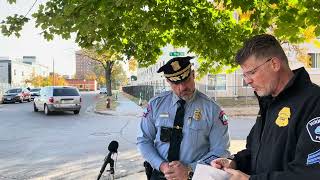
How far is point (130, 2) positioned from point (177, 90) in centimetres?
162

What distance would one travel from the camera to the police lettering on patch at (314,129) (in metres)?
2.17

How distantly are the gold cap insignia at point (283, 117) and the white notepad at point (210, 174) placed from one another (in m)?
0.40

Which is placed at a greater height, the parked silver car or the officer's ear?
the officer's ear

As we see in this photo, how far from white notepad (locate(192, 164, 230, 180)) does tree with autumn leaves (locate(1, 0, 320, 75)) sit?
249cm

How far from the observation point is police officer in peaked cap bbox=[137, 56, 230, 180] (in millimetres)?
3809

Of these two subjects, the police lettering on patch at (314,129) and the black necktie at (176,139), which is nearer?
the police lettering on patch at (314,129)

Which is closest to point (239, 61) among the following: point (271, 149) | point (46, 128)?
point (271, 149)

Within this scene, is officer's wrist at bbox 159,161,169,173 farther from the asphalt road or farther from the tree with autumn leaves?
the asphalt road

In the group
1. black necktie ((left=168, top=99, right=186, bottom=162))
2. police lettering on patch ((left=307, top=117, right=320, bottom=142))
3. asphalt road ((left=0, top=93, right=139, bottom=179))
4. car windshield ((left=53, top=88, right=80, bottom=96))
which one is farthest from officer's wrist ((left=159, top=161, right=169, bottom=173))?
car windshield ((left=53, top=88, right=80, bottom=96))

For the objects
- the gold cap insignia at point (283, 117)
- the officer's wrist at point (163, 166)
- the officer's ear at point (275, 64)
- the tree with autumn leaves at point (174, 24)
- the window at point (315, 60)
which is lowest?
the officer's wrist at point (163, 166)

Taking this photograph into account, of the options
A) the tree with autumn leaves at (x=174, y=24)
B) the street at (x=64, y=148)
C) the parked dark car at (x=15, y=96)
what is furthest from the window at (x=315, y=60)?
the tree with autumn leaves at (x=174, y=24)

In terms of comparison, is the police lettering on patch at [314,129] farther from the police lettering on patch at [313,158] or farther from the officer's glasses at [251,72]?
the officer's glasses at [251,72]

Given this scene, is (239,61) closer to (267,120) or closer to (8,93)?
(267,120)

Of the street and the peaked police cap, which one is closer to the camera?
the peaked police cap
